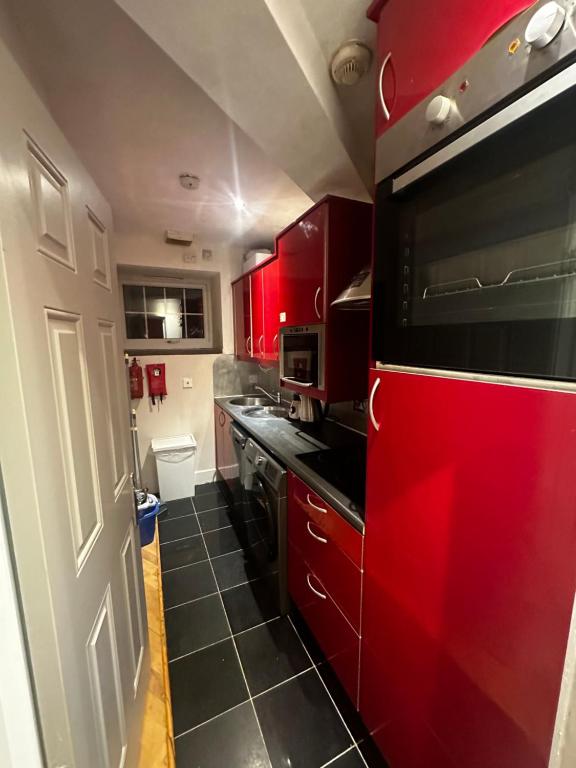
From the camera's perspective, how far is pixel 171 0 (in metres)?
0.67

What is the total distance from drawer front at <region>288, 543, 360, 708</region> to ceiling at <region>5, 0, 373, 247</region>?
1.82 m

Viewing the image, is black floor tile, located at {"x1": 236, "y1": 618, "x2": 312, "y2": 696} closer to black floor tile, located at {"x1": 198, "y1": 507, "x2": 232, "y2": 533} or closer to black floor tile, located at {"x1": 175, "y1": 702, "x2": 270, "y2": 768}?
black floor tile, located at {"x1": 175, "y1": 702, "x2": 270, "y2": 768}

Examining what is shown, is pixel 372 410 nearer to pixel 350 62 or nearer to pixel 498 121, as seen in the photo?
pixel 498 121

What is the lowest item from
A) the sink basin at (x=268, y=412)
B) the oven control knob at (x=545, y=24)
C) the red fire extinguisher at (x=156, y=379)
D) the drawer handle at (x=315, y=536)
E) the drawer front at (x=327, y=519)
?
the drawer handle at (x=315, y=536)

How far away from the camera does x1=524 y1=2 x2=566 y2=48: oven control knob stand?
17.1 inches

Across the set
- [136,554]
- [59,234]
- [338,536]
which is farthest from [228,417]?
[59,234]

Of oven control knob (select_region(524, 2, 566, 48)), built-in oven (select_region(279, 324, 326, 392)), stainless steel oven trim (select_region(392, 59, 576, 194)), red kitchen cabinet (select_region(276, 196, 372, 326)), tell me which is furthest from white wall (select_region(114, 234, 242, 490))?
oven control knob (select_region(524, 2, 566, 48))

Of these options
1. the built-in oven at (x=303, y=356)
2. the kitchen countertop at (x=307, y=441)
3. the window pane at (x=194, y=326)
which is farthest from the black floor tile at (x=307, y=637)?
the window pane at (x=194, y=326)

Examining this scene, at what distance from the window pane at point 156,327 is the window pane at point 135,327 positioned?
5cm

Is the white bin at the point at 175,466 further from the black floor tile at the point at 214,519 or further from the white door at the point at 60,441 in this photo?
the white door at the point at 60,441

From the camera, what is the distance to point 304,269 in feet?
5.17

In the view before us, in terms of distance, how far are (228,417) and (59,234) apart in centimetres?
199

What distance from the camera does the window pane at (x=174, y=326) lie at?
9.61 ft

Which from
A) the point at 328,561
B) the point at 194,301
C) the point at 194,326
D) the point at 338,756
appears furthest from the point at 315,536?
the point at 194,301
